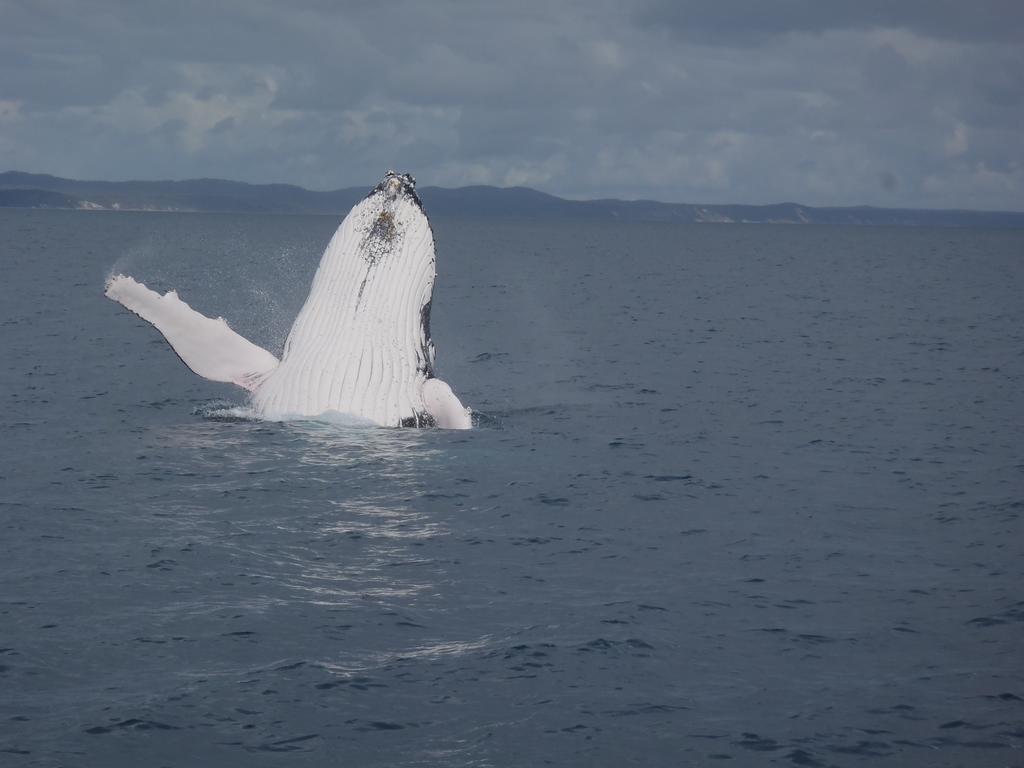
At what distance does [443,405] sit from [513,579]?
337 cm

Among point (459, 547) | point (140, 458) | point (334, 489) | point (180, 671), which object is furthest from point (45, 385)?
point (180, 671)

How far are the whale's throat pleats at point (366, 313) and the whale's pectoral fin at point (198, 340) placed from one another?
970 mm

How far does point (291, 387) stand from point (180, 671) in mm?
5472

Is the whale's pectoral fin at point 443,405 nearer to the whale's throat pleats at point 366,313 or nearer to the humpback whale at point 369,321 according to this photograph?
the humpback whale at point 369,321

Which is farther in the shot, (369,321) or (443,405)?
(443,405)

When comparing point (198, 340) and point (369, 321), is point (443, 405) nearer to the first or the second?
point (369, 321)

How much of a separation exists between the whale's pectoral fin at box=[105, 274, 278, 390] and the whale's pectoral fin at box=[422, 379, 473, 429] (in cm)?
198

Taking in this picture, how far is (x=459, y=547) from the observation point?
559 inches

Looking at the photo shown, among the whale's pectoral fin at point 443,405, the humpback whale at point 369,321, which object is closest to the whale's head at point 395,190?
the humpback whale at point 369,321

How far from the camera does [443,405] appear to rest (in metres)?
16.0

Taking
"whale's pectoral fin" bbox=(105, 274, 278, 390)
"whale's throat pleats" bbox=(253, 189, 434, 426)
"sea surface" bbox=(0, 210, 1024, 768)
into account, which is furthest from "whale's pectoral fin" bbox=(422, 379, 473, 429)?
"whale's pectoral fin" bbox=(105, 274, 278, 390)

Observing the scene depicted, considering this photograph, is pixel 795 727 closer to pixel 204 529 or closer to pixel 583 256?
pixel 204 529

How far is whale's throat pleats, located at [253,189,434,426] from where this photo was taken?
15.1 metres

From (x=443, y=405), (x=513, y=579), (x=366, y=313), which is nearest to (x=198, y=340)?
(x=366, y=313)
